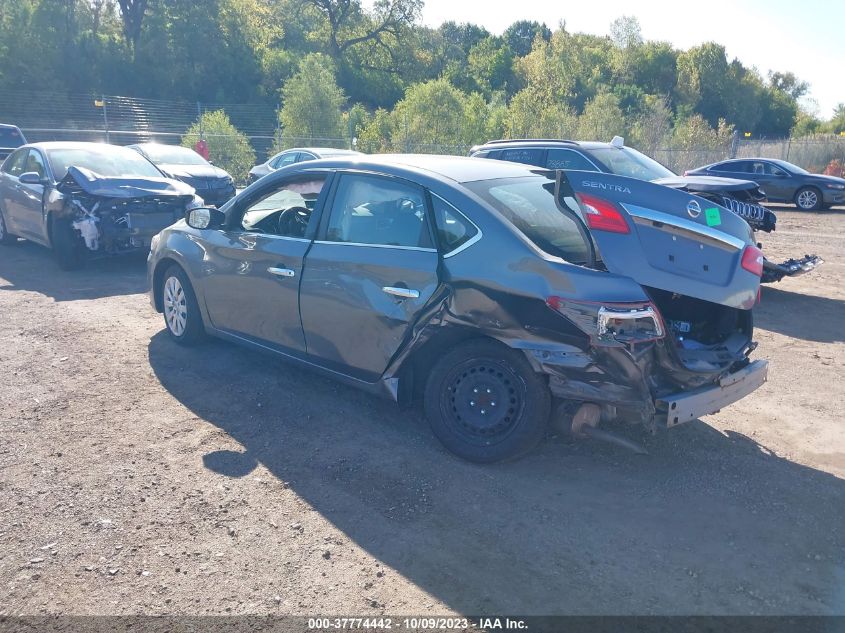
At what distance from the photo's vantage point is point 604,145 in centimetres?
1058

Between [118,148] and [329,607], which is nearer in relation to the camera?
[329,607]

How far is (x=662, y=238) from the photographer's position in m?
4.05

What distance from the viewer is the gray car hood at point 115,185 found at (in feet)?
30.1

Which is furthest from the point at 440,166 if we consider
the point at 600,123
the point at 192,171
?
the point at 600,123

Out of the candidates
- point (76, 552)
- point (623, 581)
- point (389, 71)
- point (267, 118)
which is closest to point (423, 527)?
point (623, 581)

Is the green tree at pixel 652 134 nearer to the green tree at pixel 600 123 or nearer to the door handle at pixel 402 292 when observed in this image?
the green tree at pixel 600 123

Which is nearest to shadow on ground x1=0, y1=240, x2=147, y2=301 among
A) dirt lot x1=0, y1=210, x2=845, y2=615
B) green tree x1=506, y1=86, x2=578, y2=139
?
dirt lot x1=0, y1=210, x2=845, y2=615

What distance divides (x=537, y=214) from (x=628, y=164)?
6.44 meters

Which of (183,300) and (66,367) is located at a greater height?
(183,300)

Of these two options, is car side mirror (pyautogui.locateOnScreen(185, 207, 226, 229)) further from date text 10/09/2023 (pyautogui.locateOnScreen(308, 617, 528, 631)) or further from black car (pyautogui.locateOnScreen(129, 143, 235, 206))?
Result: black car (pyautogui.locateOnScreen(129, 143, 235, 206))

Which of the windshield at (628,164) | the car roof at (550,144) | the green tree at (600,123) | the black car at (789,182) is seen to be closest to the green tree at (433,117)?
the green tree at (600,123)

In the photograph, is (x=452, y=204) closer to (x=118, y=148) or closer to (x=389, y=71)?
(x=118, y=148)

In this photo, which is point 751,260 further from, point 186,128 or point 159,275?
point 186,128

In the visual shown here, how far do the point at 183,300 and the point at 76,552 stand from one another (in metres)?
3.08
